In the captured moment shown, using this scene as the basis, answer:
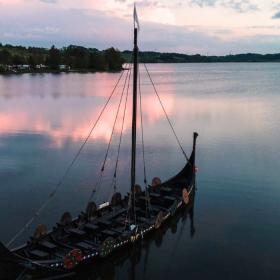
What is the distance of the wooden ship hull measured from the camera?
18125 mm

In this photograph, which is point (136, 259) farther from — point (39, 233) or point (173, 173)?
point (173, 173)

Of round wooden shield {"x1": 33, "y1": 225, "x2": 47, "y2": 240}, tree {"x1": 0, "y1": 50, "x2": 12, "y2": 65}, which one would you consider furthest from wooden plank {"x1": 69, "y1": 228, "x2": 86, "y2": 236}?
tree {"x1": 0, "y1": 50, "x2": 12, "y2": 65}

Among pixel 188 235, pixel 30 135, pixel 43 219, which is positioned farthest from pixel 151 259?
pixel 30 135

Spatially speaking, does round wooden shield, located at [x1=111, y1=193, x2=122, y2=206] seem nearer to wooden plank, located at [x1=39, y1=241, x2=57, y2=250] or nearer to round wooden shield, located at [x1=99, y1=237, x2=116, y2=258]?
round wooden shield, located at [x1=99, y1=237, x2=116, y2=258]

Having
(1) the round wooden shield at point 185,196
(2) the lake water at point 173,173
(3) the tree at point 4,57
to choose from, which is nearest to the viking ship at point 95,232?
(1) the round wooden shield at point 185,196

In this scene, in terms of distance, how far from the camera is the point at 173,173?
35875 mm

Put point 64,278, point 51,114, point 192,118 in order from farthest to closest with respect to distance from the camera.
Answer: point 51,114 → point 192,118 → point 64,278

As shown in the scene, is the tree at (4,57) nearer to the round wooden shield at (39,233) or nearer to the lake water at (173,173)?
the lake water at (173,173)

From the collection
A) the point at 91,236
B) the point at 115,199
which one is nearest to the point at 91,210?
the point at 91,236

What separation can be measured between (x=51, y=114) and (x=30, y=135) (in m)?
17.4

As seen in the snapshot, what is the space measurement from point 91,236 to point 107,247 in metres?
1.91

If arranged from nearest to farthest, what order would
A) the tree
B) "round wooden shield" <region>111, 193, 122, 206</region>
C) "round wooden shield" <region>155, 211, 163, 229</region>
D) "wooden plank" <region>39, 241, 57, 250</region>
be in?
1. "wooden plank" <region>39, 241, 57, 250</region>
2. "round wooden shield" <region>155, 211, 163, 229</region>
3. "round wooden shield" <region>111, 193, 122, 206</region>
4. the tree

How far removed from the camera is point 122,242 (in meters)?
22.3

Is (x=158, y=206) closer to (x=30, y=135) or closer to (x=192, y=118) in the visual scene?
(x=30, y=135)
